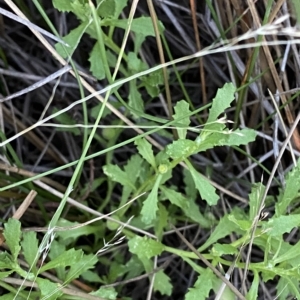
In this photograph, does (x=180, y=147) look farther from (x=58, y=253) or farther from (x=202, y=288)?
(x=58, y=253)

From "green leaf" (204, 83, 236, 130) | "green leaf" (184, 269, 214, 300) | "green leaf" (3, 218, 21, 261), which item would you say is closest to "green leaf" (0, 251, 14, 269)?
"green leaf" (3, 218, 21, 261)

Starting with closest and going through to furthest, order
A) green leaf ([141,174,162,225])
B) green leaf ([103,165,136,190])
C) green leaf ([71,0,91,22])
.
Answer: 1. green leaf ([71,0,91,22])
2. green leaf ([141,174,162,225])
3. green leaf ([103,165,136,190])

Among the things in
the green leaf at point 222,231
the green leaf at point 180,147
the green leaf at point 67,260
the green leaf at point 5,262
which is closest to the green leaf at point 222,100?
the green leaf at point 180,147

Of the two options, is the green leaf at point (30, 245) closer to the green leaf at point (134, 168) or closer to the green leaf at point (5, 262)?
the green leaf at point (5, 262)

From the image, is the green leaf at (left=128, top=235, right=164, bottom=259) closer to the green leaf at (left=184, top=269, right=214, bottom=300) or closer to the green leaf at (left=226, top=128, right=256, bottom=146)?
the green leaf at (left=184, top=269, right=214, bottom=300)

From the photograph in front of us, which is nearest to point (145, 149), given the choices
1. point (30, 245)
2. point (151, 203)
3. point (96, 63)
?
point (151, 203)
